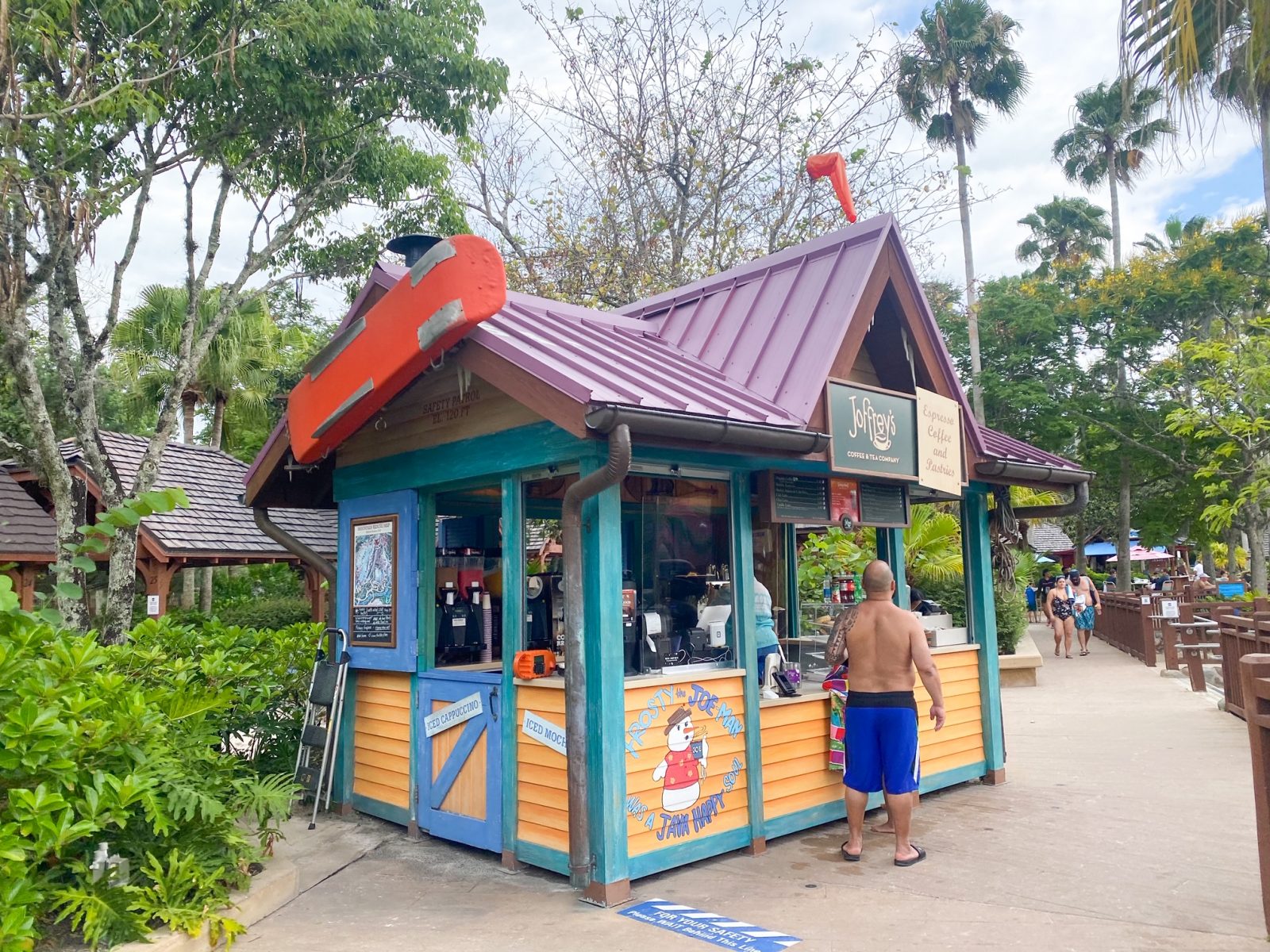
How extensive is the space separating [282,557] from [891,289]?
1403 centimetres

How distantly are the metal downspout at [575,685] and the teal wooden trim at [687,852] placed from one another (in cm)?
31

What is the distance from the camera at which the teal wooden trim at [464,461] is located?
17.6 ft

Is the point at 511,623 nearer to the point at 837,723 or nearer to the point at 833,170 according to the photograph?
the point at 837,723

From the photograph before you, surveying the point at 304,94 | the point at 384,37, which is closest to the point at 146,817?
the point at 304,94

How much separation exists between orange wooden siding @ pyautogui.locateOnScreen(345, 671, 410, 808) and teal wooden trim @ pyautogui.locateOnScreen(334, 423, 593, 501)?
142 cm

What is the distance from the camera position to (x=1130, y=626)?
60.7 feet

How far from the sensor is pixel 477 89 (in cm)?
1126

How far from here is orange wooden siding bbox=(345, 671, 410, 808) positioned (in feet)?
21.4

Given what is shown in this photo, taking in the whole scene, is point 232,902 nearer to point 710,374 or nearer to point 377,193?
point 710,374

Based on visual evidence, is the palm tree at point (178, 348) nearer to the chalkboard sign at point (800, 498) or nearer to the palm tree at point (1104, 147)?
the chalkboard sign at point (800, 498)

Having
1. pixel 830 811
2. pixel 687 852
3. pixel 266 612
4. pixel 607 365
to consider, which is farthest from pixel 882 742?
pixel 266 612

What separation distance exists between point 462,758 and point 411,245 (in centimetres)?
390

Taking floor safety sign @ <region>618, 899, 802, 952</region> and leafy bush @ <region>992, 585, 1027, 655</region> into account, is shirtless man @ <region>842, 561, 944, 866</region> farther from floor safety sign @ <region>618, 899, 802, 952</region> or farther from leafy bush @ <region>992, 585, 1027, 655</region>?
leafy bush @ <region>992, 585, 1027, 655</region>

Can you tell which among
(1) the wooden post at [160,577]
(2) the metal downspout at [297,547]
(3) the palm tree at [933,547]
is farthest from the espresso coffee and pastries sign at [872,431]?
(1) the wooden post at [160,577]
